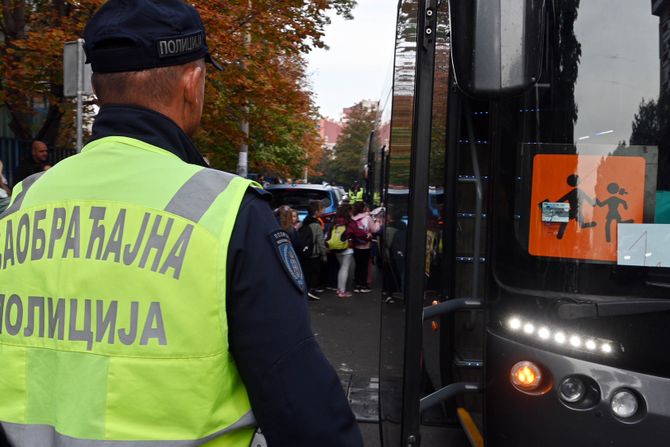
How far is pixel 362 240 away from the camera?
12.1 meters

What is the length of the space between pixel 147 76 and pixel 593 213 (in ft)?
6.48

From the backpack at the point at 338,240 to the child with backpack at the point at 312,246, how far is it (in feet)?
0.96

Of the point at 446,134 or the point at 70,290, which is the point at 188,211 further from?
the point at 446,134

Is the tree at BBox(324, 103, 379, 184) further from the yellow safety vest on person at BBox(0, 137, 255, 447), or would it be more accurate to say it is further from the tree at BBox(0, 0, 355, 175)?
the yellow safety vest on person at BBox(0, 137, 255, 447)

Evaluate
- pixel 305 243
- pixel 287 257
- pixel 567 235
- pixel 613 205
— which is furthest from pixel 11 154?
pixel 287 257

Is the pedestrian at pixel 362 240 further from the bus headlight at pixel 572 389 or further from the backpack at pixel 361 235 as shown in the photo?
the bus headlight at pixel 572 389

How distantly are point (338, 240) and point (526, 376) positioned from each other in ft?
30.6

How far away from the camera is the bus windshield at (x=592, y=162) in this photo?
2.70 meters

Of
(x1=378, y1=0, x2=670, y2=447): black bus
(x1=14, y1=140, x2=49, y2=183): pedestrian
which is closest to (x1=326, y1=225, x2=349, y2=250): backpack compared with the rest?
(x1=14, y1=140, x2=49, y2=183): pedestrian

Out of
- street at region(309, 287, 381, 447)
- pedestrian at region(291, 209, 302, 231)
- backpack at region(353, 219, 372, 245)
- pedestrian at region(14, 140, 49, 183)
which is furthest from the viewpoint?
backpack at region(353, 219, 372, 245)

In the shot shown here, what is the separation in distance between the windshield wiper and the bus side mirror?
901 mm

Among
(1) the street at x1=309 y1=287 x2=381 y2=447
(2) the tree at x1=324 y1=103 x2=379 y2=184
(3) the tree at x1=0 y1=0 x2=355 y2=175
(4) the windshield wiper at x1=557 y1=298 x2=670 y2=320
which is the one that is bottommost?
(1) the street at x1=309 y1=287 x2=381 y2=447

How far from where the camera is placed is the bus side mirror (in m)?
2.28

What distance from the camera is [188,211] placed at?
1.29 metres
